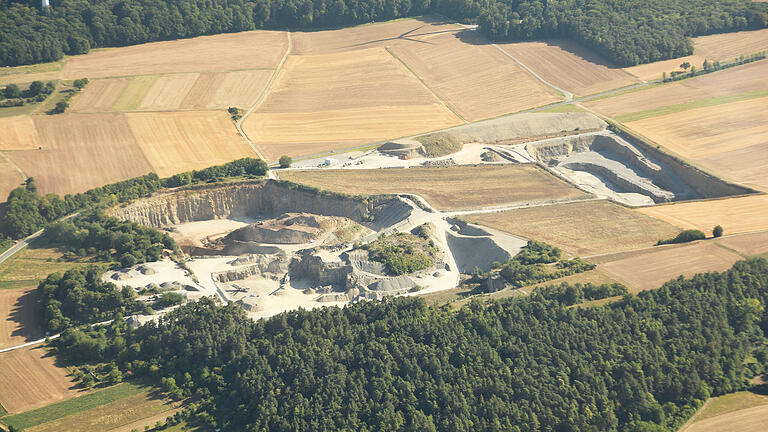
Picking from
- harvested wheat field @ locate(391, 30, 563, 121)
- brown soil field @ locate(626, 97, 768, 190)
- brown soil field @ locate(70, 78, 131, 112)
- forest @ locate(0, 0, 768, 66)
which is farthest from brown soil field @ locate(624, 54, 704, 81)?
brown soil field @ locate(70, 78, 131, 112)

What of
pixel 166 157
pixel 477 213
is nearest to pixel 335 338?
pixel 477 213

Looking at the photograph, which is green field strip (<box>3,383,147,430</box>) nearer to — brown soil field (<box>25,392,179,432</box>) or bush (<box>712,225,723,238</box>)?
brown soil field (<box>25,392,179,432</box>)

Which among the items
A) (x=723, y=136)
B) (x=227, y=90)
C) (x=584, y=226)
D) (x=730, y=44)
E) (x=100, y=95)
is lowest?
(x=584, y=226)

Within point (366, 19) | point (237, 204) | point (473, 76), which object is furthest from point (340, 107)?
point (366, 19)

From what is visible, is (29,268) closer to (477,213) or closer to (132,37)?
(477,213)

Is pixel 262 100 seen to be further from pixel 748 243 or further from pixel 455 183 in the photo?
pixel 748 243

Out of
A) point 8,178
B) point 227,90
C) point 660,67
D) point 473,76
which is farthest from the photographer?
point 660,67
